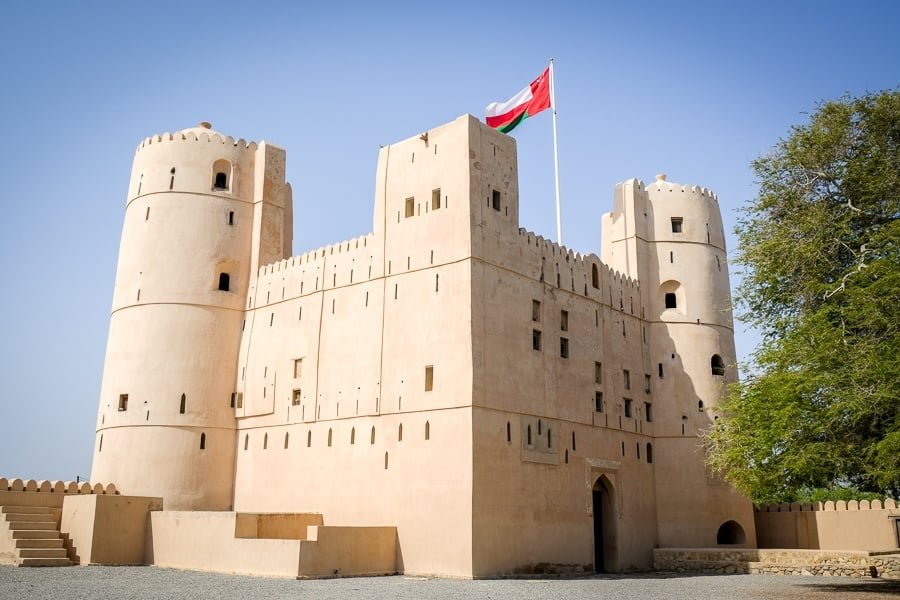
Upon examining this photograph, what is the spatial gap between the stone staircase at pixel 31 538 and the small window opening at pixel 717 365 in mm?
21584

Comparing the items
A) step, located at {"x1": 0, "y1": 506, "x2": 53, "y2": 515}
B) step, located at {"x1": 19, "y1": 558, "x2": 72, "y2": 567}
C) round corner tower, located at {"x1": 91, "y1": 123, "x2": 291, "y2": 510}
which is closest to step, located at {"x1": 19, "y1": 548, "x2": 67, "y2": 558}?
step, located at {"x1": 19, "y1": 558, "x2": 72, "y2": 567}

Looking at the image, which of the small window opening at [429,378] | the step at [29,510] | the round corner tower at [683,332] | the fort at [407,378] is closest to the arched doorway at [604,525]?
the fort at [407,378]

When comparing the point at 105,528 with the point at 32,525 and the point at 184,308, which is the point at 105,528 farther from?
the point at 184,308

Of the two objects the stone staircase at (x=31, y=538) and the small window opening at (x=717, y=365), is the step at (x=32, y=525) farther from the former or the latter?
the small window opening at (x=717, y=365)

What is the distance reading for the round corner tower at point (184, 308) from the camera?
2742cm

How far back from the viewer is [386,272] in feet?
81.8

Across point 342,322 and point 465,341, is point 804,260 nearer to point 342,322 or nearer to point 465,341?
point 465,341

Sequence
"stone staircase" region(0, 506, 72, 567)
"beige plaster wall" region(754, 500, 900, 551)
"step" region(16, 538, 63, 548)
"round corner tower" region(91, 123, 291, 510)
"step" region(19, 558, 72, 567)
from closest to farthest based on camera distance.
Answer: "step" region(19, 558, 72, 567)
"stone staircase" region(0, 506, 72, 567)
"step" region(16, 538, 63, 548)
"round corner tower" region(91, 123, 291, 510)
"beige plaster wall" region(754, 500, 900, 551)

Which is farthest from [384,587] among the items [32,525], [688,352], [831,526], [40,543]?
[831,526]

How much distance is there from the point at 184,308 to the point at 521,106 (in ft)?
43.8

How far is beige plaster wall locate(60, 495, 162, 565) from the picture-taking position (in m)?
23.2

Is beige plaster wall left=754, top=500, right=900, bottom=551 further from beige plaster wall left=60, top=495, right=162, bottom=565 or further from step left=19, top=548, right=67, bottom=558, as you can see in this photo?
step left=19, top=548, right=67, bottom=558

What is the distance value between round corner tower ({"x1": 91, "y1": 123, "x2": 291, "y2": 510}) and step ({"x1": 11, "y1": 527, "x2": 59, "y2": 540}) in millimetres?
3467

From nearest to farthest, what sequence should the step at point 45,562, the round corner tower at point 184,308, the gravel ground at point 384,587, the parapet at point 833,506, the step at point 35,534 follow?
the gravel ground at point 384,587, the step at point 45,562, the step at point 35,534, the round corner tower at point 184,308, the parapet at point 833,506
